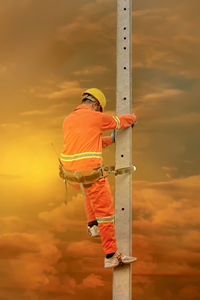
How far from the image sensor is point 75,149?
495 cm

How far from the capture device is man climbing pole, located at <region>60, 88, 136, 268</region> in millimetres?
4867

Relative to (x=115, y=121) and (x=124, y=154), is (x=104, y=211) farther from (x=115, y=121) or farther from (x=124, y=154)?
(x=115, y=121)

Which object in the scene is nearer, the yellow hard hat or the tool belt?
the tool belt

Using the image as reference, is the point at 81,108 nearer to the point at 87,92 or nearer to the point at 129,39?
the point at 87,92

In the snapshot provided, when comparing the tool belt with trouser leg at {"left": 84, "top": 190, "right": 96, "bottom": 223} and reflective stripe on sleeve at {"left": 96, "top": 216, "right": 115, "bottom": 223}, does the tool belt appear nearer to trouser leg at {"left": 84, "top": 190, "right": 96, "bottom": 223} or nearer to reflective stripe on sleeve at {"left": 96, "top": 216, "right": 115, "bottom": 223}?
trouser leg at {"left": 84, "top": 190, "right": 96, "bottom": 223}

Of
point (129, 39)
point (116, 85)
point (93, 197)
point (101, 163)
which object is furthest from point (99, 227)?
point (129, 39)

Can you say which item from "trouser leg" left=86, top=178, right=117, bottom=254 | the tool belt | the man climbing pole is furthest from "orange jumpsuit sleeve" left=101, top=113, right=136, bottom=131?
"trouser leg" left=86, top=178, right=117, bottom=254

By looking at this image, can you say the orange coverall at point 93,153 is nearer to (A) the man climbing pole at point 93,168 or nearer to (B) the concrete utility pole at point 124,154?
(A) the man climbing pole at point 93,168

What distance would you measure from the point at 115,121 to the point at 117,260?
4.80ft

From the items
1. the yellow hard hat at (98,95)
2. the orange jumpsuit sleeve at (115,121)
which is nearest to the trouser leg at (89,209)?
the orange jumpsuit sleeve at (115,121)

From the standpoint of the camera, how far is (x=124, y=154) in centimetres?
520

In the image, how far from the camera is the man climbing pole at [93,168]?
4.87 meters

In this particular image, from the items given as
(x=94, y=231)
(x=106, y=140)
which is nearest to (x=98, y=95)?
(x=106, y=140)

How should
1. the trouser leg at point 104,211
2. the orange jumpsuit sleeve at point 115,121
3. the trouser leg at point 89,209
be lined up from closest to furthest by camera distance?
the trouser leg at point 104,211 < the orange jumpsuit sleeve at point 115,121 < the trouser leg at point 89,209
